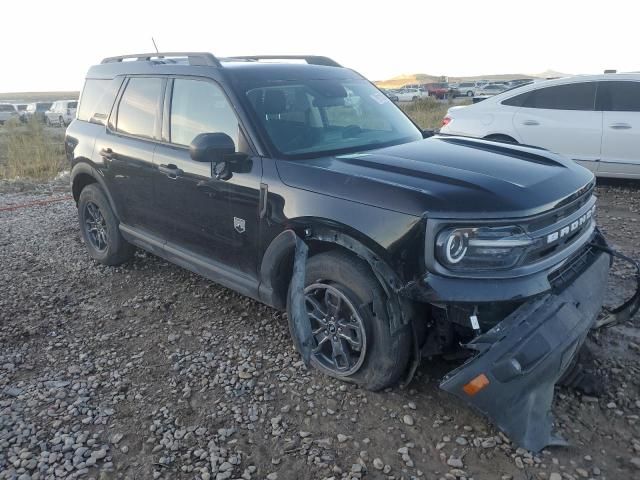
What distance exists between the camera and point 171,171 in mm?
3955

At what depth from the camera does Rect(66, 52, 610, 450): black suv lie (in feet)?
8.38

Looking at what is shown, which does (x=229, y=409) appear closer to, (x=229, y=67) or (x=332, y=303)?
(x=332, y=303)

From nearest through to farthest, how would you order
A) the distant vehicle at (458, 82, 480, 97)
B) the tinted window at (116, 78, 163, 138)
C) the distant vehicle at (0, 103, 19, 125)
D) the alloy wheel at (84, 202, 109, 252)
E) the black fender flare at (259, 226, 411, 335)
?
the black fender flare at (259, 226, 411, 335) < the tinted window at (116, 78, 163, 138) < the alloy wheel at (84, 202, 109, 252) < the distant vehicle at (0, 103, 19, 125) < the distant vehicle at (458, 82, 480, 97)

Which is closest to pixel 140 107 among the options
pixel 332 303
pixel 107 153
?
pixel 107 153

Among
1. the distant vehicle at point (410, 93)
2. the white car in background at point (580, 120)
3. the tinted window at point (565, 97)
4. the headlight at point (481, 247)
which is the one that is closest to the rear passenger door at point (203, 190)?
the headlight at point (481, 247)

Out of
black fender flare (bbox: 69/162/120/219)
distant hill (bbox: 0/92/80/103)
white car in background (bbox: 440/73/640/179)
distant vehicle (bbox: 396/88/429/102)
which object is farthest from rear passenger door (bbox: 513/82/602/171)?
distant hill (bbox: 0/92/80/103)

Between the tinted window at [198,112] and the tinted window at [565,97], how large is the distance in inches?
215

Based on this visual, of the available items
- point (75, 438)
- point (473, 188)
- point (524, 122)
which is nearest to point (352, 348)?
point (473, 188)

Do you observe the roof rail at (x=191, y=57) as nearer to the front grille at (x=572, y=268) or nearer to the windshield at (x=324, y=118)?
the windshield at (x=324, y=118)

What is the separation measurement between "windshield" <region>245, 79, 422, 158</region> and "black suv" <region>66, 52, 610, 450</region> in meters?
0.02

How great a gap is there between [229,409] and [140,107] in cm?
271

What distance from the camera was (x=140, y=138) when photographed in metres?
4.40

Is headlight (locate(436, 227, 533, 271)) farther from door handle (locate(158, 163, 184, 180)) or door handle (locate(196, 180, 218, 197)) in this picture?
door handle (locate(158, 163, 184, 180))

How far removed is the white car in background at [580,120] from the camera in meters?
6.96
